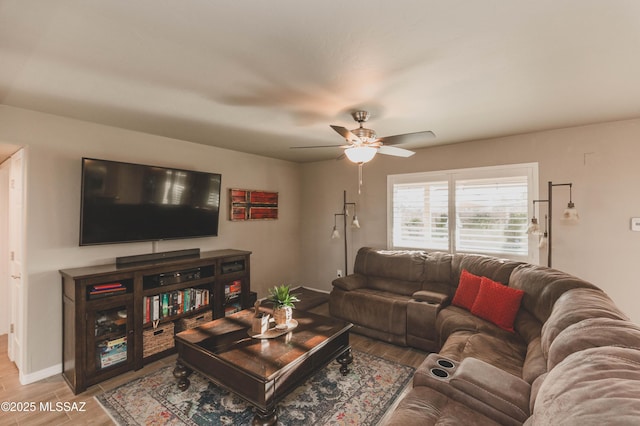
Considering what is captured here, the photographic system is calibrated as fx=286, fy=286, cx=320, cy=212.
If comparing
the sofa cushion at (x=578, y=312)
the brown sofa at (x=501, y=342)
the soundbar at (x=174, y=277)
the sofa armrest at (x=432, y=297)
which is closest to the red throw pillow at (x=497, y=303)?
the brown sofa at (x=501, y=342)

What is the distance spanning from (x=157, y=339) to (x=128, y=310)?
18.3 inches

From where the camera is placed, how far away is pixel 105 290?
2.62 meters

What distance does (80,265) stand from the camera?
293 centimetres

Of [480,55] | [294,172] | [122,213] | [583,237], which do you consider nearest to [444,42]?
[480,55]

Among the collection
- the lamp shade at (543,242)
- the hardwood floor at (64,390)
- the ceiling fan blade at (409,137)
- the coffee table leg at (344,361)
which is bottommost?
the hardwood floor at (64,390)

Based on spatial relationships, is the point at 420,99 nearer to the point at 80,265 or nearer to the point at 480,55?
the point at 480,55

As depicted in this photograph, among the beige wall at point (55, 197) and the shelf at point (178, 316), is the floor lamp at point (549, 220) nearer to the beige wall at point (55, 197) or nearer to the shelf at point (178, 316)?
the shelf at point (178, 316)

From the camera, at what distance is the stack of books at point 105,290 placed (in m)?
2.56

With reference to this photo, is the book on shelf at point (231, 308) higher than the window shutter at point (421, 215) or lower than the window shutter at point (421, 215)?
lower

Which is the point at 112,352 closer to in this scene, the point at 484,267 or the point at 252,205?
the point at 252,205

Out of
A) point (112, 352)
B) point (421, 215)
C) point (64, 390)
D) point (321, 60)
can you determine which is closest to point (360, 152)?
point (321, 60)

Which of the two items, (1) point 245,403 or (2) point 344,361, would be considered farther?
(2) point 344,361

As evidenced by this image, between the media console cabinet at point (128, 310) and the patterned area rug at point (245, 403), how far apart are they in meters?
0.29

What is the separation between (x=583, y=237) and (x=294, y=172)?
4302 millimetres
